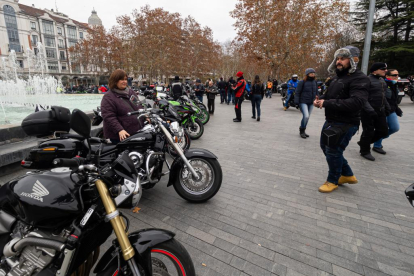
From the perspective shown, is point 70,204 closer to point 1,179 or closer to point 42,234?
point 42,234

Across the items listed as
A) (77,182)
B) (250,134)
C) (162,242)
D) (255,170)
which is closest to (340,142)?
(255,170)

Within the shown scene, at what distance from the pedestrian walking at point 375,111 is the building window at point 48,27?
74.8 m

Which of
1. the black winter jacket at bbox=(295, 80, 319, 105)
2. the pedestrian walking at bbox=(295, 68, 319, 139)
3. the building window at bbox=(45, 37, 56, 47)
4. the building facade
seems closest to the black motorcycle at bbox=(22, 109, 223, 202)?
the pedestrian walking at bbox=(295, 68, 319, 139)

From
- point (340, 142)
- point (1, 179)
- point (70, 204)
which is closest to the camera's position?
point (70, 204)

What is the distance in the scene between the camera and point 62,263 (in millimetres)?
1424

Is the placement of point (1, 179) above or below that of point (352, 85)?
below

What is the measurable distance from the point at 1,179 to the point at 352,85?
562cm

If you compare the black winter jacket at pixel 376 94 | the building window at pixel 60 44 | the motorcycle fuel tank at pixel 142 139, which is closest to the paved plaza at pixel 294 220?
the motorcycle fuel tank at pixel 142 139

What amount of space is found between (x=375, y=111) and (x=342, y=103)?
223 cm

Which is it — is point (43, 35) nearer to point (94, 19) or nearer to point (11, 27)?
point (11, 27)

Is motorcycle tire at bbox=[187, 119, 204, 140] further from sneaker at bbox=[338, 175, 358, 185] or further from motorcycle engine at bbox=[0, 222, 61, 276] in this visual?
motorcycle engine at bbox=[0, 222, 61, 276]

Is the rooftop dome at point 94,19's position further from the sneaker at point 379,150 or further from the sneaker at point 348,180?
the sneaker at point 348,180

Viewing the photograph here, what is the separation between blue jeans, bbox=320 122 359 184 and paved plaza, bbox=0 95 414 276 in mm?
282

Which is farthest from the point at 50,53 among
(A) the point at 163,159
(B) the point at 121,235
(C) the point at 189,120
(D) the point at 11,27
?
(B) the point at 121,235
